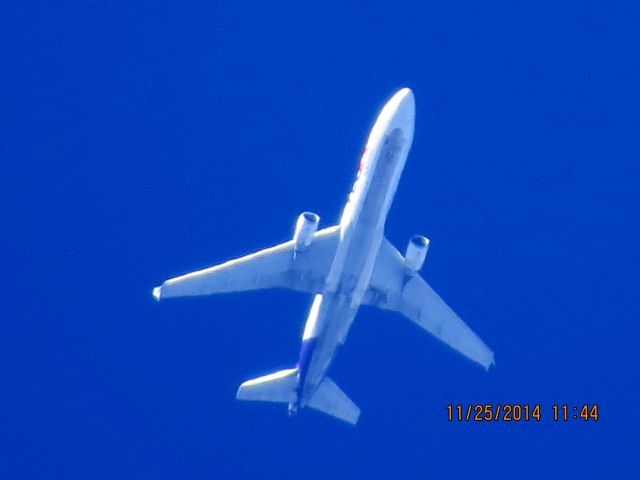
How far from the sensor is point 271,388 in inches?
2269

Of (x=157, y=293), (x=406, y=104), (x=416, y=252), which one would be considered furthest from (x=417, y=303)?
(x=157, y=293)

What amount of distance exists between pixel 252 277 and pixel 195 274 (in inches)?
121

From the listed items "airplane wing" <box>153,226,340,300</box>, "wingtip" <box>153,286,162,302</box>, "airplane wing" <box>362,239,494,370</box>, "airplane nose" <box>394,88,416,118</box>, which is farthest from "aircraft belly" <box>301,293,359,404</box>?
"airplane nose" <box>394,88,416,118</box>

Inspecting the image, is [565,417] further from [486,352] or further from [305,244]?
[305,244]

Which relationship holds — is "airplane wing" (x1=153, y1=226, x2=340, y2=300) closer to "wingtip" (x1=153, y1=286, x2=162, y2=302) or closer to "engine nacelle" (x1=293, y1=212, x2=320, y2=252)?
"engine nacelle" (x1=293, y1=212, x2=320, y2=252)

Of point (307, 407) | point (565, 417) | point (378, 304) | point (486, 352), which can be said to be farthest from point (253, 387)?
point (565, 417)

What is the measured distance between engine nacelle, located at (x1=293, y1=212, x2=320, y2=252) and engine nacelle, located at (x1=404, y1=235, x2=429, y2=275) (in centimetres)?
474

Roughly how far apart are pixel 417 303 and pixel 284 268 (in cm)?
711

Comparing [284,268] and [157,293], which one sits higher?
[284,268]

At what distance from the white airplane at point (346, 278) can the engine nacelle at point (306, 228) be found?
0.05 metres

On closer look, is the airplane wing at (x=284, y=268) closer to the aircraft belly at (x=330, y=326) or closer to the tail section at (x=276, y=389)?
the aircraft belly at (x=330, y=326)

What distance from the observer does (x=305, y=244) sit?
184ft

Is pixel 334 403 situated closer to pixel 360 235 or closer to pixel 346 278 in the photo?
pixel 346 278

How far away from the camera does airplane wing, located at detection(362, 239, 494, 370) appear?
191 ft
